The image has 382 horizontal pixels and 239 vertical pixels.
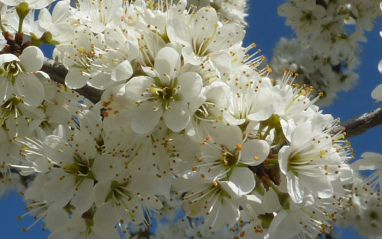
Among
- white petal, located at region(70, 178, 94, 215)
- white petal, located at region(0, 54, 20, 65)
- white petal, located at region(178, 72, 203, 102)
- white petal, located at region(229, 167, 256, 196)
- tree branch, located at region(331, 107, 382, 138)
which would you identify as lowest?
white petal, located at region(70, 178, 94, 215)

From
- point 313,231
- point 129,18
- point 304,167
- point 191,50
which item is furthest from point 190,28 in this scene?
point 313,231

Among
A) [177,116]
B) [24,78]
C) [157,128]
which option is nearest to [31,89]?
[24,78]

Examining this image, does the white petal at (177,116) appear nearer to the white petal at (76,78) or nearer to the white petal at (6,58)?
the white petal at (76,78)

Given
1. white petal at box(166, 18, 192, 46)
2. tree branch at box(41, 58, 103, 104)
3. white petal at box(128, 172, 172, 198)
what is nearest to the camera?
white petal at box(166, 18, 192, 46)

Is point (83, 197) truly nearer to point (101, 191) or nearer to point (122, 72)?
point (101, 191)

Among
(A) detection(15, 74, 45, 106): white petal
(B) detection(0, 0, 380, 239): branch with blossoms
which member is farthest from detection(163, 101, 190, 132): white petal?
(A) detection(15, 74, 45, 106): white petal

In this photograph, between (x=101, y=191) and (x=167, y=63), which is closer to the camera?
(x=167, y=63)

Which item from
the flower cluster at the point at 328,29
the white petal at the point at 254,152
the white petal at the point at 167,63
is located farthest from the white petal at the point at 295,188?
the flower cluster at the point at 328,29

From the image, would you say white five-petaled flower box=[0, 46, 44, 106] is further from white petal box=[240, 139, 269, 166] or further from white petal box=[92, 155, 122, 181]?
white petal box=[240, 139, 269, 166]
